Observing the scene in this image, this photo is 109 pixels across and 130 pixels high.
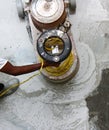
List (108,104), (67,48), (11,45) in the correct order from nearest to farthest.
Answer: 1. (67,48)
2. (108,104)
3. (11,45)

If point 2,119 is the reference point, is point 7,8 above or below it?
above

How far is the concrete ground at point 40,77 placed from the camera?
225 centimetres

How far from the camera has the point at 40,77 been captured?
2.34 m

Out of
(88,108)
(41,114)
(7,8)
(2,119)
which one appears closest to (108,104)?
(88,108)

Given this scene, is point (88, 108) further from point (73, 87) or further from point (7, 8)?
point (7, 8)

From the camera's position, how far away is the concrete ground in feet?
7.39

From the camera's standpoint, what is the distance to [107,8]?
246 cm

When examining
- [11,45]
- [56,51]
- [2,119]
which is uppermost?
[56,51]

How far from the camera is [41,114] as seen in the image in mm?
2268

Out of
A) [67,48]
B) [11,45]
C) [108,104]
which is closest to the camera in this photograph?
[67,48]

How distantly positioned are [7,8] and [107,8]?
62 centimetres

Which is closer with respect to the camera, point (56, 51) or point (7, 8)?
point (56, 51)

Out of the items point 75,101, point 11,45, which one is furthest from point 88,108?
point 11,45

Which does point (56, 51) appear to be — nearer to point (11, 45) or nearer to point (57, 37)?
point (57, 37)
